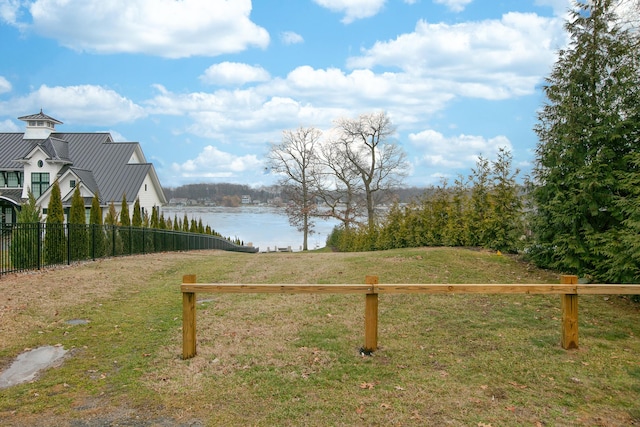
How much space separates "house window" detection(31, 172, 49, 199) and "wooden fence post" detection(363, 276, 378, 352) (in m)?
35.5

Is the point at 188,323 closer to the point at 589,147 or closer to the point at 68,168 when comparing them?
the point at 589,147

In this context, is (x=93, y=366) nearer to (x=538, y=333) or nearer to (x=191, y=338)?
(x=191, y=338)

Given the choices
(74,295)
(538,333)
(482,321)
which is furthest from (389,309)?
(74,295)

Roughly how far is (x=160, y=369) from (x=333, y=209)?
132ft

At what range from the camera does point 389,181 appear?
4419cm

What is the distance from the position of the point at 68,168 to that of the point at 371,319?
112 feet

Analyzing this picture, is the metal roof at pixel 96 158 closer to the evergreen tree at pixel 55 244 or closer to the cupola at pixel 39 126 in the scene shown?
the cupola at pixel 39 126

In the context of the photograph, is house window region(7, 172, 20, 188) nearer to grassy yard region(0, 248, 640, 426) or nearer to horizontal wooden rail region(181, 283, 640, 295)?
grassy yard region(0, 248, 640, 426)

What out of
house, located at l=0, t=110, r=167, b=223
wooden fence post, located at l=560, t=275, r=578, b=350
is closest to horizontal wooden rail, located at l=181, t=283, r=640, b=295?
wooden fence post, located at l=560, t=275, r=578, b=350

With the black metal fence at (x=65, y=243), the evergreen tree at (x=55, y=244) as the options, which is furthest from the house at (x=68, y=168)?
the evergreen tree at (x=55, y=244)

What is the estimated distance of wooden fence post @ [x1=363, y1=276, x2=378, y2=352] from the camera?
6.00 m

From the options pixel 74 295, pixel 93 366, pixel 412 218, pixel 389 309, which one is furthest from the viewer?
pixel 412 218

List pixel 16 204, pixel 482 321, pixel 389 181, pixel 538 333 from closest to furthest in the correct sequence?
pixel 538 333 → pixel 482 321 → pixel 16 204 → pixel 389 181

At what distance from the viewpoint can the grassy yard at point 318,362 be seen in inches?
181
